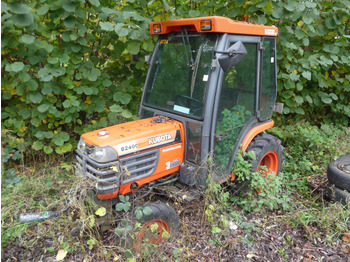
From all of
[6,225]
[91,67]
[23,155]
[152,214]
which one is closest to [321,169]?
[152,214]

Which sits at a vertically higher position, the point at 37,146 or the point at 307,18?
the point at 307,18

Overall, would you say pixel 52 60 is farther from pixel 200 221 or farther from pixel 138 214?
pixel 200 221

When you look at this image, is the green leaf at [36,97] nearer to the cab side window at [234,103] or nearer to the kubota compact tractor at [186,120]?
the kubota compact tractor at [186,120]

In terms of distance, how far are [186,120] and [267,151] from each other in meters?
1.38

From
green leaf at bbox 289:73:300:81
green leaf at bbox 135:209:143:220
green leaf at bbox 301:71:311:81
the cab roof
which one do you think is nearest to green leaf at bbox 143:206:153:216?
green leaf at bbox 135:209:143:220

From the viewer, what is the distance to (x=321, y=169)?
15.1 feet

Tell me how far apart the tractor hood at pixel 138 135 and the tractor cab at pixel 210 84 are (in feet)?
0.48

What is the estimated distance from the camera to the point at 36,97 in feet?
12.8

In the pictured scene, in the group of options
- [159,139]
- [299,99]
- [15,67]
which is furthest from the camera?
[299,99]

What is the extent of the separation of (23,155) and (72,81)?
1475 millimetres

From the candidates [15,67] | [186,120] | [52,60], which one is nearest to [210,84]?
[186,120]

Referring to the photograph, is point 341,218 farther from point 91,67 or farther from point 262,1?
point 91,67

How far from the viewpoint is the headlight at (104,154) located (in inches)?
103

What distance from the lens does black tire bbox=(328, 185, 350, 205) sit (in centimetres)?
339
